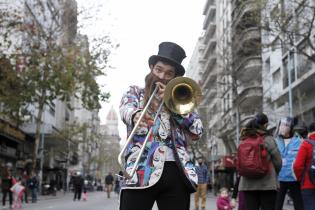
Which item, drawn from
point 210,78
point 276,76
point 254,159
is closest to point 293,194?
point 254,159

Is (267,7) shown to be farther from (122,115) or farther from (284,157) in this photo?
(122,115)

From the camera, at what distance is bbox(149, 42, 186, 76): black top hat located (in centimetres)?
373

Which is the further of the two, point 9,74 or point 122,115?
point 9,74

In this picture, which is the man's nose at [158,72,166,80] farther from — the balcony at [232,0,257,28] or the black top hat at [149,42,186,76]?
the balcony at [232,0,257,28]

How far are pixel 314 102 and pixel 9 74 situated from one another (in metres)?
16.4

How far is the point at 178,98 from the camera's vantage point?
3.54 metres

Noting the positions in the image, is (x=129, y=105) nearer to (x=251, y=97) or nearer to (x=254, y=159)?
(x=254, y=159)

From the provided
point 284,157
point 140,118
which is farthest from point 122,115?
point 284,157

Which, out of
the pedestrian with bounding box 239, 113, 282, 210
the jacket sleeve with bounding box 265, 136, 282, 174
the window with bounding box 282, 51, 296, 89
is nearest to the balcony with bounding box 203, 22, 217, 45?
the window with bounding box 282, 51, 296, 89

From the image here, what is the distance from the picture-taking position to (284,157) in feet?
25.7

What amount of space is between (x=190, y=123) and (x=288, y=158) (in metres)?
4.46

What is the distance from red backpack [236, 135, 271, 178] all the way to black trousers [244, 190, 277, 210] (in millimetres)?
235

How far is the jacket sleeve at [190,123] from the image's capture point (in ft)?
12.0

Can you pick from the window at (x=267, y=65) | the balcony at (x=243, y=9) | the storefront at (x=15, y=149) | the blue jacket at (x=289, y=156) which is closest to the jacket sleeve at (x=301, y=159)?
the blue jacket at (x=289, y=156)
